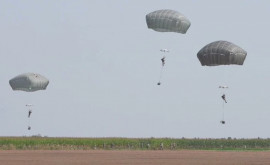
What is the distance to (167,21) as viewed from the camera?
5759 centimetres

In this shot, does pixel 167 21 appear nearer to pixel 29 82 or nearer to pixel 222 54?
pixel 222 54

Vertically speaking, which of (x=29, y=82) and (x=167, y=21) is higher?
(x=167, y=21)

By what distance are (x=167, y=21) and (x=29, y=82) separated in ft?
64.7

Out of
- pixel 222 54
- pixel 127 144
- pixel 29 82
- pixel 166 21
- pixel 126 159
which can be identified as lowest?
pixel 126 159

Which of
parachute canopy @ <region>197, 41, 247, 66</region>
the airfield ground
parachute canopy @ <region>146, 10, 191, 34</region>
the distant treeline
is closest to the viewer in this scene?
the airfield ground

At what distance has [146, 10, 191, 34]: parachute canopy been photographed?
57.7 meters

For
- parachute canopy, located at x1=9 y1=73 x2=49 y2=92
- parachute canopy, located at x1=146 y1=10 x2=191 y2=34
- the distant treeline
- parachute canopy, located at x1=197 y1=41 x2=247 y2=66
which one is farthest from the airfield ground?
the distant treeline

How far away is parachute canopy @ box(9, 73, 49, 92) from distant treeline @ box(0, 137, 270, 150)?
14.1 metres

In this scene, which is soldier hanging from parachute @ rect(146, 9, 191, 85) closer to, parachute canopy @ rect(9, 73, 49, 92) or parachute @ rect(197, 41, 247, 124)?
parachute @ rect(197, 41, 247, 124)

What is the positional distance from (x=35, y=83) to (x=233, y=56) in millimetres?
23851

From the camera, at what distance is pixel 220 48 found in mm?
56594

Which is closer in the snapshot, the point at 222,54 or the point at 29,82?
the point at 222,54

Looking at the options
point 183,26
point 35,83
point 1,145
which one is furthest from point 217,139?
point 183,26

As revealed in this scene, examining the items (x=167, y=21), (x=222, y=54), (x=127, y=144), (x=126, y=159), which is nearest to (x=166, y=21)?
(x=167, y=21)
